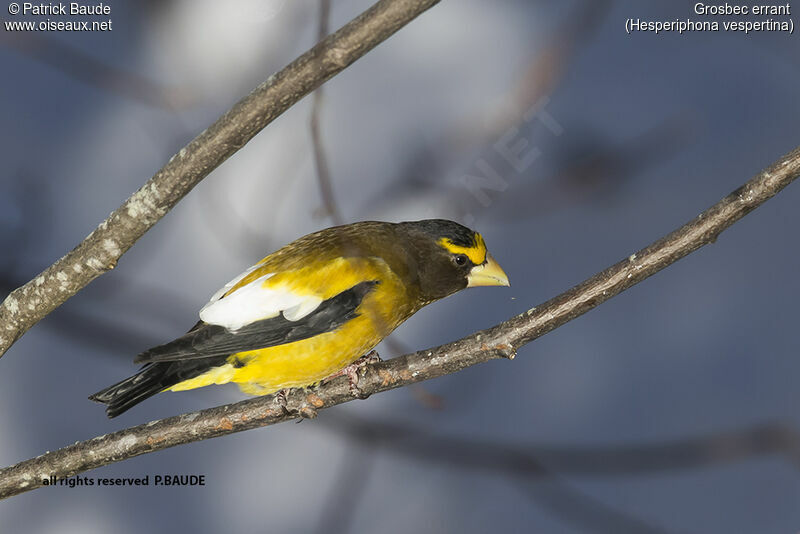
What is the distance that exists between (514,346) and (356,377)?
183 mm

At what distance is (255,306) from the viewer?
91 centimetres

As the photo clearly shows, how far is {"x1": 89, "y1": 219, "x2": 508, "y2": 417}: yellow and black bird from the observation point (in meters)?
0.89

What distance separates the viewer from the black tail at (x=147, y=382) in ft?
2.87

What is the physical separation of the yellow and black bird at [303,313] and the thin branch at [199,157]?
11 cm

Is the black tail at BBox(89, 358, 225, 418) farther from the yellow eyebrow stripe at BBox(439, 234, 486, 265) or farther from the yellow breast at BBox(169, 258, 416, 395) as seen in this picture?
the yellow eyebrow stripe at BBox(439, 234, 486, 265)

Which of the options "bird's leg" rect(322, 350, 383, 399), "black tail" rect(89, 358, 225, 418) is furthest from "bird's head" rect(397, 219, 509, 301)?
"black tail" rect(89, 358, 225, 418)

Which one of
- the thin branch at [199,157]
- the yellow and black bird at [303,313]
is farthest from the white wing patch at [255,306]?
the thin branch at [199,157]

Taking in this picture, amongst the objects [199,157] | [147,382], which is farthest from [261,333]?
[199,157]

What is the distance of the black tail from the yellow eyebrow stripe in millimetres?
302

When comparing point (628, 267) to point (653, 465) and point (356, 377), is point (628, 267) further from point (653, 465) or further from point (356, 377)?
point (653, 465)

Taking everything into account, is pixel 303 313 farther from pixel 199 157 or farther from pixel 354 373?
pixel 199 157

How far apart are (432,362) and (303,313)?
0.56 feet

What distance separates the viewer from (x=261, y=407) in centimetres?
91

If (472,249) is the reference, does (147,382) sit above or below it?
below
